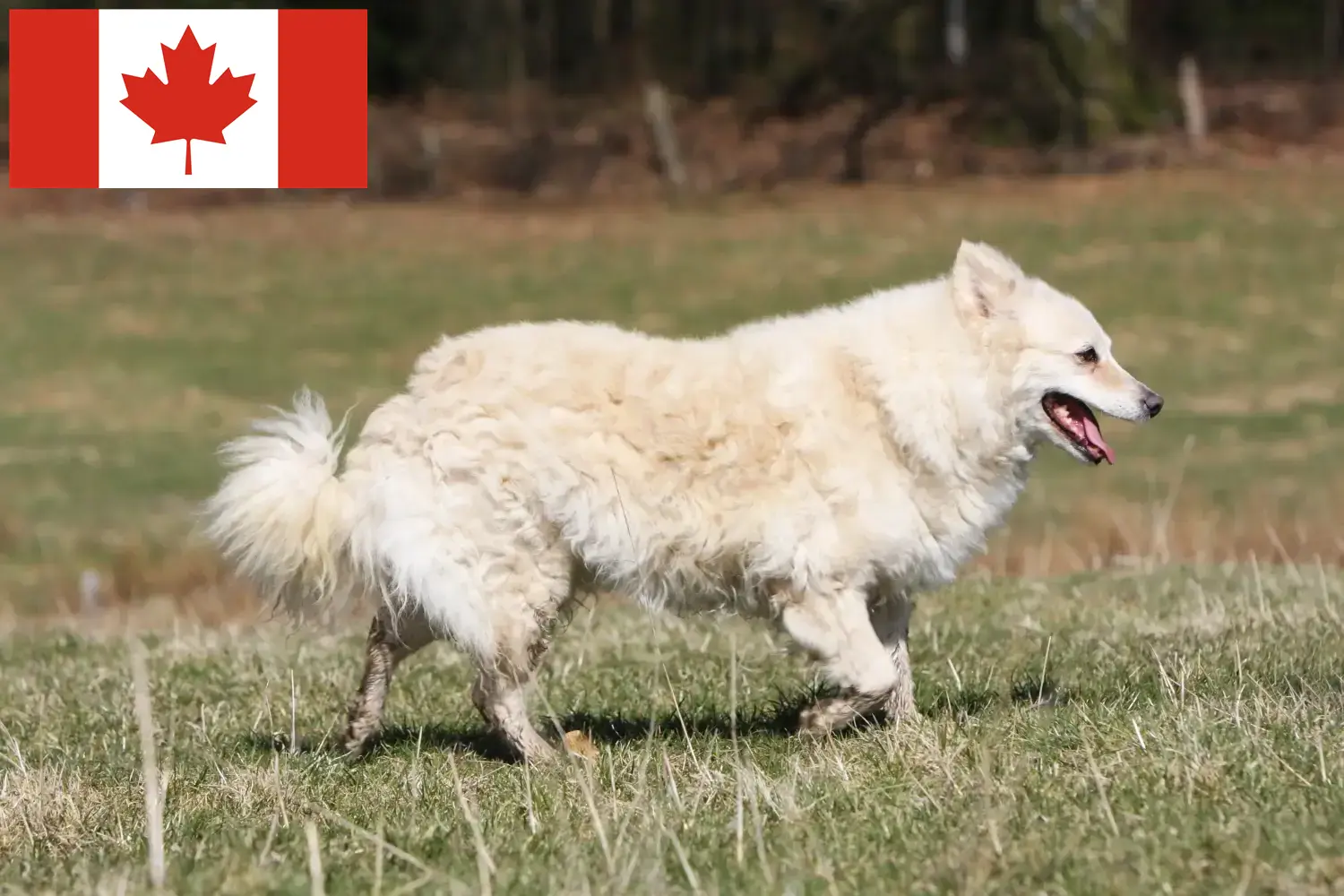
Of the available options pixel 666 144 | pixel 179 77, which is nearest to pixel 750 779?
pixel 179 77

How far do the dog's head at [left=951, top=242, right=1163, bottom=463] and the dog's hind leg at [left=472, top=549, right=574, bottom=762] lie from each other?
1795 millimetres

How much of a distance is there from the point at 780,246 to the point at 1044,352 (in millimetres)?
25600

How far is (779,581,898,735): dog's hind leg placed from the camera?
6.44 meters

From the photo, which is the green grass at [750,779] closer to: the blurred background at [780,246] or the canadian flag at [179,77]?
the blurred background at [780,246]

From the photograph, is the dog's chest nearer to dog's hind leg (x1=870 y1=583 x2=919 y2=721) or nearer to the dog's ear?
dog's hind leg (x1=870 y1=583 x2=919 y2=721)

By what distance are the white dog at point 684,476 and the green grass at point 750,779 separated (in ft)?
1.64

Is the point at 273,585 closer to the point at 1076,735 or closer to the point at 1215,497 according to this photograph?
the point at 1076,735

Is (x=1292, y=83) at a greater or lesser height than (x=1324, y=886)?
greater

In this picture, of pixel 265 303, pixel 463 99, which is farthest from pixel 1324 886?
pixel 463 99

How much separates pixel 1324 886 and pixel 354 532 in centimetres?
375

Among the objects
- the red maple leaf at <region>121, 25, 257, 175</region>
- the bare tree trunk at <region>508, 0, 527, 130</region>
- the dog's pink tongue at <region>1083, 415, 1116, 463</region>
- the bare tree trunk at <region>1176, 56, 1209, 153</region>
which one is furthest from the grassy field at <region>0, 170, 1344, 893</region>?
the bare tree trunk at <region>508, 0, 527, 130</region>

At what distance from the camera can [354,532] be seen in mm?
6621

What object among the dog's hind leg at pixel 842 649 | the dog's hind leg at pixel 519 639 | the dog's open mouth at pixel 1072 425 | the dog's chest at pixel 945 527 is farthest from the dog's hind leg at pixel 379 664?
the dog's open mouth at pixel 1072 425

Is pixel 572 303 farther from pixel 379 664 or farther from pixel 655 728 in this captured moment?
pixel 655 728
